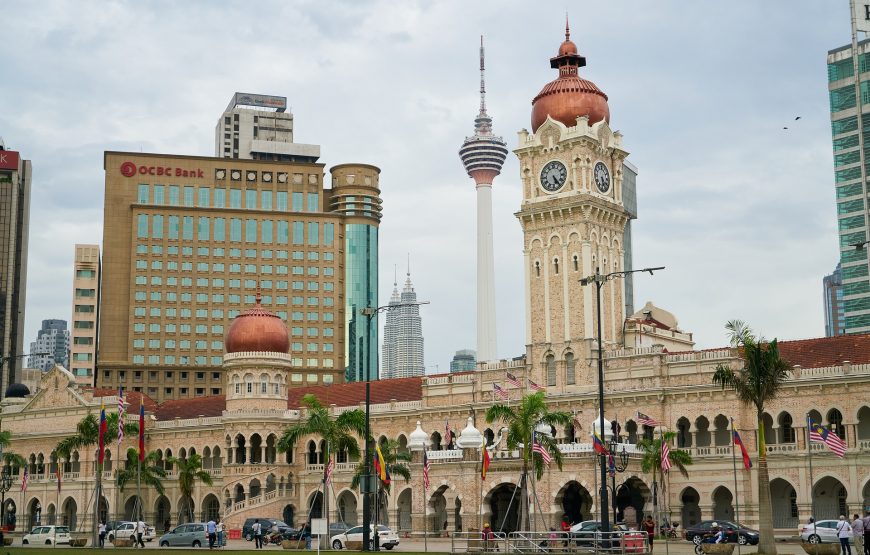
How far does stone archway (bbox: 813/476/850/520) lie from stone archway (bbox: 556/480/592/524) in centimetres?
1355

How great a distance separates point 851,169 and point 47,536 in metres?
92.0

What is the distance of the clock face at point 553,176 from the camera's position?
291 feet

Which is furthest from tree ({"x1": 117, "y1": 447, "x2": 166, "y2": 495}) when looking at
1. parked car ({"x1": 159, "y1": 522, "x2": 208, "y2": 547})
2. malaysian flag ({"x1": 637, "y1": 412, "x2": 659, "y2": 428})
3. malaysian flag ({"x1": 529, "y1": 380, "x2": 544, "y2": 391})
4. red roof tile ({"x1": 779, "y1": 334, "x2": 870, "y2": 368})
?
red roof tile ({"x1": 779, "y1": 334, "x2": 870, "y2": 368})

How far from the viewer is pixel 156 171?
166375mm

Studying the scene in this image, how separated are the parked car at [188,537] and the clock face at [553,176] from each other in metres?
34.9

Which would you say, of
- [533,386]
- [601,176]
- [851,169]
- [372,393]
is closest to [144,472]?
[372,393]

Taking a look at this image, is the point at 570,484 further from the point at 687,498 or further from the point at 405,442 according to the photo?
the point at 405,442

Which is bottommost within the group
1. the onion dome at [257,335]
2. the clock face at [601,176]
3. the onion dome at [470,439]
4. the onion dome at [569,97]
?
the onion dome at [470,439]

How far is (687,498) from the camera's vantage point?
79.0 m

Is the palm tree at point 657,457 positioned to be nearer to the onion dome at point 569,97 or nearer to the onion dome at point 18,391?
the onion dome at point 569,97

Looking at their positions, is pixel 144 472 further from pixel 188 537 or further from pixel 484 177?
pixel 484 177

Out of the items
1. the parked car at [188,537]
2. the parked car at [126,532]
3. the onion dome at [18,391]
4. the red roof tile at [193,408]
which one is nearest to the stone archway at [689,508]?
the parked car at [188,537]

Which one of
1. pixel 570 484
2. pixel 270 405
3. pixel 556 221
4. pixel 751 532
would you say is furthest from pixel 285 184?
pixel 751 532

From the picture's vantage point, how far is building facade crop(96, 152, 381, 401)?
163 meters
